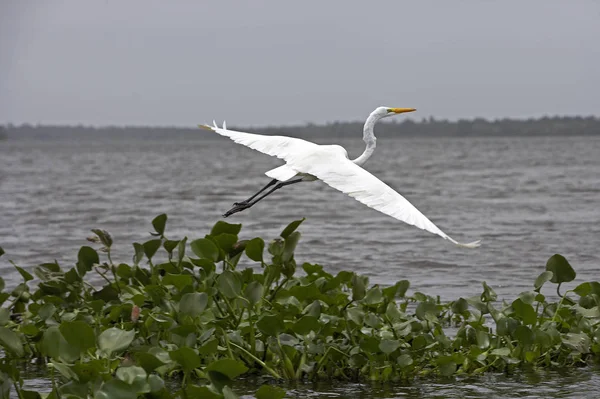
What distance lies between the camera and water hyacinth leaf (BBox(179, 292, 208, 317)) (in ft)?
19.3

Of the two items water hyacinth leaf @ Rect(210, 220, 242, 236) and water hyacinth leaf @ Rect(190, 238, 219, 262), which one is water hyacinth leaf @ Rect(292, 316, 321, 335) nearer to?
water hyacinth leaf @ Rect(190, 238, 219, 262)

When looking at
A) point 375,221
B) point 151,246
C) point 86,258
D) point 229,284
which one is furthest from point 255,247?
point 375,221

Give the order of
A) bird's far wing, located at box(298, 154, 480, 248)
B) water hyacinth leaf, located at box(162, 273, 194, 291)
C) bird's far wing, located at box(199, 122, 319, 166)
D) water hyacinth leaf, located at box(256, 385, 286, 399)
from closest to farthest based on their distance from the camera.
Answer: water hyacinth leaf, located at box(256, 385, 286, 399) < bird's far wing, located at box(298, 154, 480, 248) < water hyacinth leaf, located at box(162, 273, 194, 291) < bird's far wing, located at box(199, 122, 319, 166)

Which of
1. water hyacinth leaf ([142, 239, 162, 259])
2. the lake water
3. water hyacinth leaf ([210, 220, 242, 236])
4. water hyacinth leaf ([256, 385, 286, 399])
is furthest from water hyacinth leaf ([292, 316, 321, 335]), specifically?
the lake water

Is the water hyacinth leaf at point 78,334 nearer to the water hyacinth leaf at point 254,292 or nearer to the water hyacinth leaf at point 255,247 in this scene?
the water hyacinth leaf at point 254,292

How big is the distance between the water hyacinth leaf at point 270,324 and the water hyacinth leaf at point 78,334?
150cm

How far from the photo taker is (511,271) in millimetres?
12094

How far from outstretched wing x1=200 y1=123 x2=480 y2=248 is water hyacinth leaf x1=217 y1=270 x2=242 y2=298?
3.29 ft

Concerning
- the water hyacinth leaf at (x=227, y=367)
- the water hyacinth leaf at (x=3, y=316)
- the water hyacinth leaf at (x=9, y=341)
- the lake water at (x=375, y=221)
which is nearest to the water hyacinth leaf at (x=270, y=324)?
the water hyacinth leaf at (x=227, y=367)

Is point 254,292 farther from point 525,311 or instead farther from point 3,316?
point 525,311

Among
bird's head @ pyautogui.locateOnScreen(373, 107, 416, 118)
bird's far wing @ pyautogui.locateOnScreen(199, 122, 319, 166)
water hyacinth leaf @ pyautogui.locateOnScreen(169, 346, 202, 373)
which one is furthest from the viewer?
bird's head @ pyautogui.locateOnScreen(373, 107, 416, 118)

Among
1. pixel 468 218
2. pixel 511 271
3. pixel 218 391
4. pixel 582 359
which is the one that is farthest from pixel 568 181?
pixel 218 391

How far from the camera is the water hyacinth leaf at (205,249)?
649cm

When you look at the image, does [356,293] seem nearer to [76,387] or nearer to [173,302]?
[173,302]
